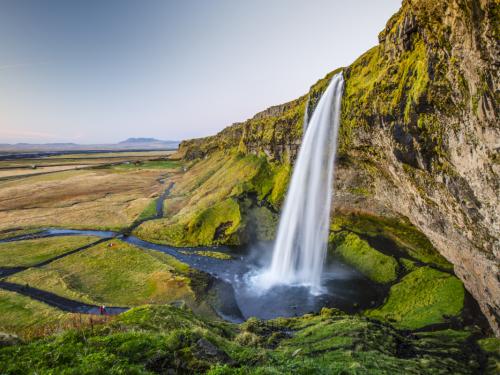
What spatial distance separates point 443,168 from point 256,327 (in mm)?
17141

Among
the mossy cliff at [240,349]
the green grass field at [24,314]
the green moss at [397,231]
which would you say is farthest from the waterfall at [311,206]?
the green grass field at [24,314]

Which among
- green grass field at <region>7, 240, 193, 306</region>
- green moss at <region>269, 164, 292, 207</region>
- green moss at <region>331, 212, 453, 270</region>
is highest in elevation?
green moss at <region>269, 164, 292, 207</region>

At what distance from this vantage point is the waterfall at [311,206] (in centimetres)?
3416

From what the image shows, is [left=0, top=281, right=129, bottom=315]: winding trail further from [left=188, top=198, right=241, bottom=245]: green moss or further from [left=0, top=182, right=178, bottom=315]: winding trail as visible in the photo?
[left=188, top=198, right=241, bottom=245]: green moss

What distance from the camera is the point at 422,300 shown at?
80.5ft

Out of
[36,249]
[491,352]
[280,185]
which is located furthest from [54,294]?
[491,352]

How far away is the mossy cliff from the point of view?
8406 mm

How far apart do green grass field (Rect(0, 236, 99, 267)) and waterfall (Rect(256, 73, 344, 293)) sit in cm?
3379

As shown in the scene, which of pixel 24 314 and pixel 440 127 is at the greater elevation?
pixel 440 127

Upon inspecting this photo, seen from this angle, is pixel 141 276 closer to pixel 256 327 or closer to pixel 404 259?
pixel 256 327

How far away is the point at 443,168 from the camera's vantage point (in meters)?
18.3

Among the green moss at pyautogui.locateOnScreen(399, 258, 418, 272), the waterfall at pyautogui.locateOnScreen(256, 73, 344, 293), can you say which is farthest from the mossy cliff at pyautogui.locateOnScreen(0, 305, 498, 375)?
the waterfall at pyautogui.locateOnScreen(256, 73, 344, 293)

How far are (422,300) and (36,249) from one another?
55837 mm

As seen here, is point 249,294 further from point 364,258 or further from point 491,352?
point 491,352
